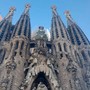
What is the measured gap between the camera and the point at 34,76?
25531 millimetres

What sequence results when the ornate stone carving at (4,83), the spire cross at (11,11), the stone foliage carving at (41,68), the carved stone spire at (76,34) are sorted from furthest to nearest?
the spire cross at (11,11), the carved stone spire at (76,34), the stone foliage carving at (41,68), the ornate stone carving at (4,83)

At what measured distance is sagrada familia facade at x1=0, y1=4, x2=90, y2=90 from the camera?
25312 millimetres

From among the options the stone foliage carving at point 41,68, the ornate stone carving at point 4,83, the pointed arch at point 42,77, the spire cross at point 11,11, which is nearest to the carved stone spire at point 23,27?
the spire cross at point 11,11

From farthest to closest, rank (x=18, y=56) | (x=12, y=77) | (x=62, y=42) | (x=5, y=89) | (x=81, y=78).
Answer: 1. (x=62, y=42)
2. (x=18, y=56)
3. (x=81, y=78)
4. (x=12, y=77)
5. (x=5, y=89)

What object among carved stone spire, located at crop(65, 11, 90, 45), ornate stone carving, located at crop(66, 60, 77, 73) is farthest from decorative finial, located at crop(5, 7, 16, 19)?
ornate stone carving, located at crop(66, 60, 77, 73)

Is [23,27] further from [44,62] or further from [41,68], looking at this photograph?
[41,68]

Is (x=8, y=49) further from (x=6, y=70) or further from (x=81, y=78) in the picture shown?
(x=81, y=78)

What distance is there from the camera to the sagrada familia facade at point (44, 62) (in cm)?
2531

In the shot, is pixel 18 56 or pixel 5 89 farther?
pixel 18 56

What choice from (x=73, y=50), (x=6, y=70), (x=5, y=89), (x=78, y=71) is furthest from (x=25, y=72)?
(x=73, y=50)

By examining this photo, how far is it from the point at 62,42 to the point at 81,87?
1161 centimetres

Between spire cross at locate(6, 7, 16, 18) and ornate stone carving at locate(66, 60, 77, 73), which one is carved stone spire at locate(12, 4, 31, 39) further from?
ornate stone carving at locate(66, 60, 77, 73)

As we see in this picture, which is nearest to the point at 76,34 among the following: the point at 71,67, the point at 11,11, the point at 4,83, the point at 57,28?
the point at 57,28

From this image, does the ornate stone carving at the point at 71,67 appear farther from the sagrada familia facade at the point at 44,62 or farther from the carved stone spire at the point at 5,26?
the carved stone spire at the point at 5,26
